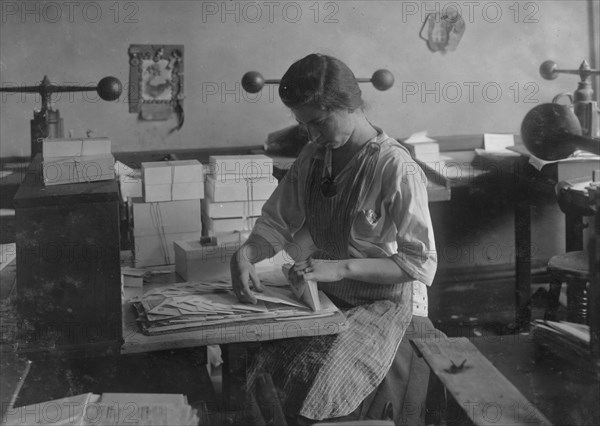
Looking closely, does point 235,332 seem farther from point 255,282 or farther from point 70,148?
point 70,148

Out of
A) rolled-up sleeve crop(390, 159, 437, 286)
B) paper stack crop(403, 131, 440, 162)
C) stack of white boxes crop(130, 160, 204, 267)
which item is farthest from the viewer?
paper stack crop(403, 131, 440, 162)

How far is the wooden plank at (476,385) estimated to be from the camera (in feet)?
5.40

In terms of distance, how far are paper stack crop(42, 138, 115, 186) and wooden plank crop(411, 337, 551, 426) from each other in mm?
942

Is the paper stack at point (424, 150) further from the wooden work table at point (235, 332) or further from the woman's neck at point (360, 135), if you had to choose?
the wooden work table at point (235, 332)

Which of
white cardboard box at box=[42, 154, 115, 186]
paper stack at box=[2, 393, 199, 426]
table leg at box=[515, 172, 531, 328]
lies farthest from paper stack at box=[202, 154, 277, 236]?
table leg at box=[515, 172, 531, 328]

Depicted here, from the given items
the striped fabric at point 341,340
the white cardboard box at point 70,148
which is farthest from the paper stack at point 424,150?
the white cardboard box at point 70,148

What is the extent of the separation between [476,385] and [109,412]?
82 centimetres

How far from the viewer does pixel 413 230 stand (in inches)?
91.0

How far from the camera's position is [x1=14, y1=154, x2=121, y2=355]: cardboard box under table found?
1.93 metres

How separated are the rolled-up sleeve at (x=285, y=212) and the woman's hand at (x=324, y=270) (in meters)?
0.36

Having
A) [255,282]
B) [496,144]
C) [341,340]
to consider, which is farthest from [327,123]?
[496,144]

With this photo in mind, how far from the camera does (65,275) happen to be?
199 cm

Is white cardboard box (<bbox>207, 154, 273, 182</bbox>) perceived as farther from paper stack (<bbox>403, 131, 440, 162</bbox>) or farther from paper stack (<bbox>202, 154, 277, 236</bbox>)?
paper stack (<bbox>403, 131, 440, 162</bbox>)

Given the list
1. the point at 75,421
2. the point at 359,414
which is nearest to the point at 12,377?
the point at 75,421
